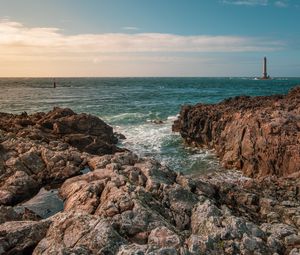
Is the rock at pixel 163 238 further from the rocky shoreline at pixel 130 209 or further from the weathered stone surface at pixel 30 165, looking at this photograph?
the weathered stone surface at pixel 30 165

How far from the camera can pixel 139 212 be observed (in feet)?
30.1

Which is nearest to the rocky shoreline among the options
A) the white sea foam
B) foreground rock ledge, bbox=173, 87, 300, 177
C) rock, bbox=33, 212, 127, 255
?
rock, bbox=33, 212, 127, 255

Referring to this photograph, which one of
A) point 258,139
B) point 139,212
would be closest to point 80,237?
point 139,212

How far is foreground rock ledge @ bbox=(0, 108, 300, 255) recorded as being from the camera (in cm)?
809

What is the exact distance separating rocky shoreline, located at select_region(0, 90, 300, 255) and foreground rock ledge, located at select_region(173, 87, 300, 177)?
23.2 feet

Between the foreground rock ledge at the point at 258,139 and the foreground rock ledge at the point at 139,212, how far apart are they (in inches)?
299

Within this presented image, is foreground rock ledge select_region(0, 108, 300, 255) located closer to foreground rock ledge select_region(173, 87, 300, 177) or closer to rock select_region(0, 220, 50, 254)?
rock select_region(0, 220, 50, 254)

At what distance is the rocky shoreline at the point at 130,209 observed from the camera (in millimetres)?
8125

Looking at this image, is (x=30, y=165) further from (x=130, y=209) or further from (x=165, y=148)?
(x=165, y=148)

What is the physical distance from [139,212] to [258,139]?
678 inches

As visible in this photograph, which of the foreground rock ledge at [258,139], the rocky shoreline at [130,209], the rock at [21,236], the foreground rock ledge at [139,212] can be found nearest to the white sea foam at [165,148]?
the foreground rock ledge at [258,139]

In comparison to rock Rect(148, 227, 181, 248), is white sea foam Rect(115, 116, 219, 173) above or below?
below

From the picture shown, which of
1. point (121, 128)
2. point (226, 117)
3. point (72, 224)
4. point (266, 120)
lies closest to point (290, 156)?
point (266, 120)

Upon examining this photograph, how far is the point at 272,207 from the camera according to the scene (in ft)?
38.9
